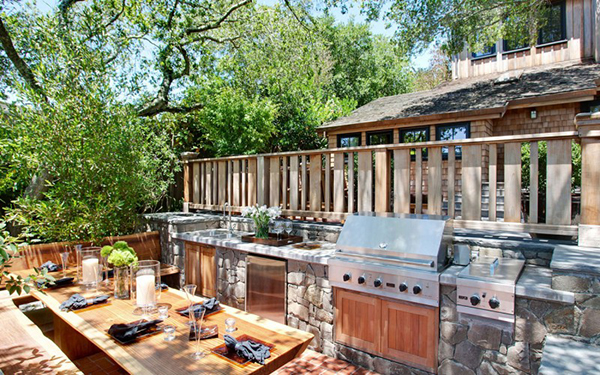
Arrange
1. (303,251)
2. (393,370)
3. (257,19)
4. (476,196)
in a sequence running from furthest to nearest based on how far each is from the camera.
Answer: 1. (257,19)
2. (303,251)
3. (476,196)
4. (393,370)

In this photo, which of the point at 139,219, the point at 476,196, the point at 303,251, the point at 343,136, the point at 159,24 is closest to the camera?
the point at 476,196

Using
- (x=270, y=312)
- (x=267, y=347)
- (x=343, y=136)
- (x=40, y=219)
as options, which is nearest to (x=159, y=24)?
(x=40, y=219)

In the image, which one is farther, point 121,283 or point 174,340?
point 121,283

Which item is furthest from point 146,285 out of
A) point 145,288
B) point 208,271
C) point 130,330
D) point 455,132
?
point 455,132

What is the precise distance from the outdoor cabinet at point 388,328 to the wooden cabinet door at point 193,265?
94.4 inches

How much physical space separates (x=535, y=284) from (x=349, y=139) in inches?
301

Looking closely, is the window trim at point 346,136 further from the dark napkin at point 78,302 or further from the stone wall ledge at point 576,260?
the dark napkin at point 78,302

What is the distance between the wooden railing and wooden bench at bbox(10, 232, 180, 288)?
3.70 ft

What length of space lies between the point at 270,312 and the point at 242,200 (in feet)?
6.46

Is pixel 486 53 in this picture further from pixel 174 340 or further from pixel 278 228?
pixel 174 340

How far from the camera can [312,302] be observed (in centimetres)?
366

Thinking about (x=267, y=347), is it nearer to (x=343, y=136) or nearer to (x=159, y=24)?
(x=159, y=24)

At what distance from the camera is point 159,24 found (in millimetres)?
6938

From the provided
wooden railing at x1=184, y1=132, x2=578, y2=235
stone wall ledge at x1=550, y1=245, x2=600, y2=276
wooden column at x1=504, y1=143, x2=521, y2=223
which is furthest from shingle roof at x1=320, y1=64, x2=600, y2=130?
stone wall ledge at x1=550, y1=245, x2=600, y2=276
